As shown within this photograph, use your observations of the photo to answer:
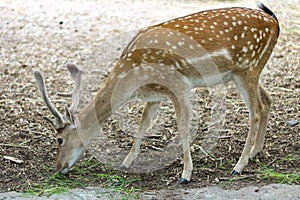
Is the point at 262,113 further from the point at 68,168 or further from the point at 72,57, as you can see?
the point at 72,57

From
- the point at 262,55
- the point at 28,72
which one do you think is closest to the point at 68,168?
the point at 262,55

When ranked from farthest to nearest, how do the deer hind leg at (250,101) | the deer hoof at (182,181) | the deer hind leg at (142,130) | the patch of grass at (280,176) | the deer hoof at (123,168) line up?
the deer hind leg at (142,130) → the deer hoof at (123,168) → the deer hind leg at (250,101) → the deer hoof at (182,181) → the patch of grass at (280,176)

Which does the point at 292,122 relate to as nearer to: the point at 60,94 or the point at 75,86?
the point at 75,86

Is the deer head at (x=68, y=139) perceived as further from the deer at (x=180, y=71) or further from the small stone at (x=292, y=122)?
the small stone at (x=292, y=122)

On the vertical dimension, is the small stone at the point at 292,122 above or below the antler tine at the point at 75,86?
below

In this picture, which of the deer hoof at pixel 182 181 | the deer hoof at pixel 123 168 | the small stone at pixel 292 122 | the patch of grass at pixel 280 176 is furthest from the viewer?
the small stone at pixel 292 122

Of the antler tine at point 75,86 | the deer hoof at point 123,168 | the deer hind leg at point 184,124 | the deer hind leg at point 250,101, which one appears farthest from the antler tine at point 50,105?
the deer hind leg at point 250,101

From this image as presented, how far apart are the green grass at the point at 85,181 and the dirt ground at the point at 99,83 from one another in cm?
8

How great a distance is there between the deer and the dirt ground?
0.28m

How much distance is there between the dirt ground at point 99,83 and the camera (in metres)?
4.82

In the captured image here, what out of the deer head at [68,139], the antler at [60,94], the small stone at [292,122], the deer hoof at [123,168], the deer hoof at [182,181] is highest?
the antler at [60,94]

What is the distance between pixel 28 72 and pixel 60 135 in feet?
8.59

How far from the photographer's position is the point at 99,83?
6789 millimetres

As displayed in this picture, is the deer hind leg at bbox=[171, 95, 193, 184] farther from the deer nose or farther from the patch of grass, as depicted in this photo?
the deer nose
